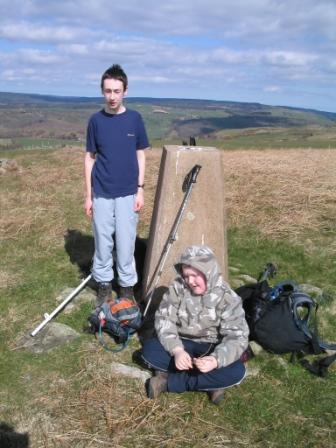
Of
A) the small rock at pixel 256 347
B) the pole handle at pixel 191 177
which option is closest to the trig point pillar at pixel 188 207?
the pole handle at pixel 191 177

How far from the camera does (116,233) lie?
5613mm

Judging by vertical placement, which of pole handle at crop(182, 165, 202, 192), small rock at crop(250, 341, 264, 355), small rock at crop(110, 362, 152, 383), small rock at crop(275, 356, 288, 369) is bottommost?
small rock at crop(110, 362, 152, 383)

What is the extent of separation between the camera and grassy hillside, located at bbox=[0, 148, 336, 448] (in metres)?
4.01

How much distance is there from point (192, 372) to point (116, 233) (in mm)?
2039

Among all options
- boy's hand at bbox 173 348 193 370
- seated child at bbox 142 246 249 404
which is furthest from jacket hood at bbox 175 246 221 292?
boy's hand at bbox 173 348 193 370

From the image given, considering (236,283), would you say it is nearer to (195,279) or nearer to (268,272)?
(268,272)

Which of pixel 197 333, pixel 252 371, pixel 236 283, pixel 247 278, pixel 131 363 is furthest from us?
pixel 247 278

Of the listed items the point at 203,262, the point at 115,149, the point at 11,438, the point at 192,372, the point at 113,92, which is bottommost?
the point at 11,438

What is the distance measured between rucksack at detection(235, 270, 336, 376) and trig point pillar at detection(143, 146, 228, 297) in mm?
817

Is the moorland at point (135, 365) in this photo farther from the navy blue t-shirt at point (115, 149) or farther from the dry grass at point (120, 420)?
the navy blue t-shirt at point (115, 149)

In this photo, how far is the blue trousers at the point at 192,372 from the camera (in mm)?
4348

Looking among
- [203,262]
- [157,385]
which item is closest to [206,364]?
[157,385]

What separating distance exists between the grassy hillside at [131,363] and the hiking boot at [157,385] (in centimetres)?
7

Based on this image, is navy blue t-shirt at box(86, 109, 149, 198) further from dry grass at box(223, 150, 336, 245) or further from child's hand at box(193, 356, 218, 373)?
dry grass at box(223, 150, 336, 245)
